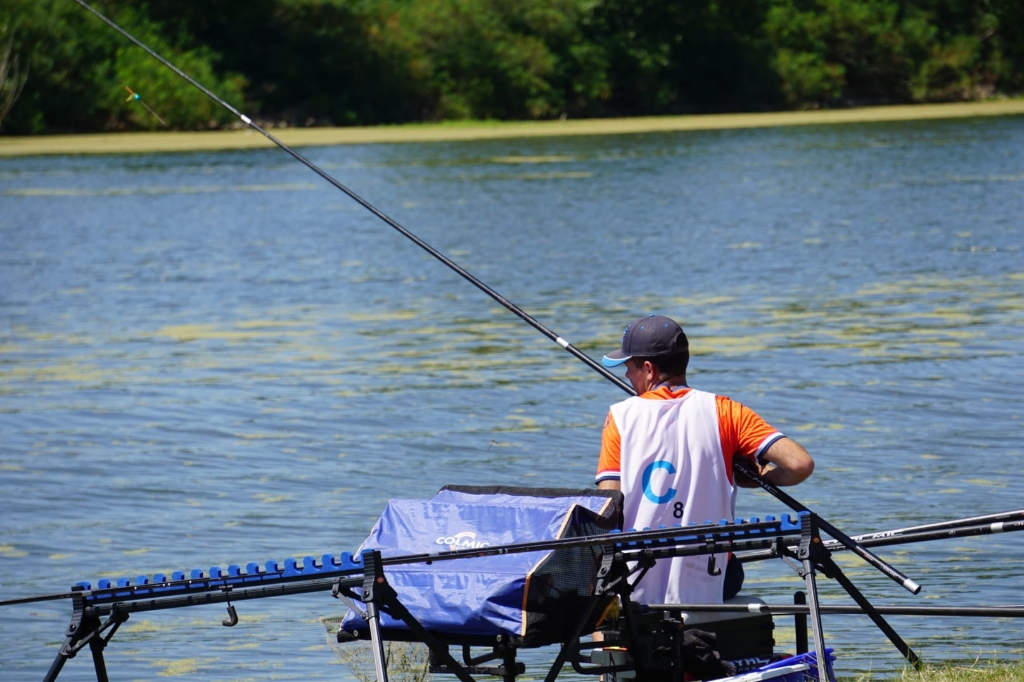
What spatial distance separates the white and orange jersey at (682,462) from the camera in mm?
3760

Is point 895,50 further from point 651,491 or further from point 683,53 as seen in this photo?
point 651,491

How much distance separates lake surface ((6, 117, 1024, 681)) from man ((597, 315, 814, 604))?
5.81ft

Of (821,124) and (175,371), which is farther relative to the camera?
(821,124)

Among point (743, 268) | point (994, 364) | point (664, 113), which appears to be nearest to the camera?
point (994, 364)

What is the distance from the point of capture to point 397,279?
1745cm

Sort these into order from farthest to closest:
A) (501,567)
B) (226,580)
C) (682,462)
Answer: (682,462) < (501,567) < (226,580)

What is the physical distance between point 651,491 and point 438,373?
7994 mm

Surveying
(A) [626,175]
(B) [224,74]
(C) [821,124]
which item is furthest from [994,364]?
(B) [224,74]

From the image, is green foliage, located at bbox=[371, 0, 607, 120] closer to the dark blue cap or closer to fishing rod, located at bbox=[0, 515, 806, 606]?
the dark blue cap

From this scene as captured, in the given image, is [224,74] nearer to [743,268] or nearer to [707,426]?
[743,268]

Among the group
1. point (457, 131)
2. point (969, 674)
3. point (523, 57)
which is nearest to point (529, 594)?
point (969, 674)

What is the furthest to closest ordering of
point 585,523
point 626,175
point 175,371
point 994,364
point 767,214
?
point 626,175
point 767,214
point 175,371
point 994,364
point 585,523

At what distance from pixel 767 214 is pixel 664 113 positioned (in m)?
35.3

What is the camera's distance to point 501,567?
A: 3604 mm
